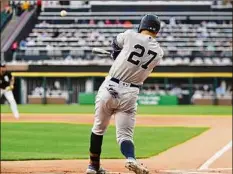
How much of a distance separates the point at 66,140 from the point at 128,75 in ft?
28.3

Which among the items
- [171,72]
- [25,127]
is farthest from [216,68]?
[25,127]

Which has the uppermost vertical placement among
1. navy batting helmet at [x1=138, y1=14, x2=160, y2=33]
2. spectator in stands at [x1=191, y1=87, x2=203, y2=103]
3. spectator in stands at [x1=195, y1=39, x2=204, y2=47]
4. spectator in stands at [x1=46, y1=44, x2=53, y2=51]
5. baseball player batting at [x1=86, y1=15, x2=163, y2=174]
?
navy batting helmet at [x1=138, y1=14, x2=160, y2=33]

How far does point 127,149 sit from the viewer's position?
735 centimetres

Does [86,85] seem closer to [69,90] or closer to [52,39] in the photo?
[69,90]

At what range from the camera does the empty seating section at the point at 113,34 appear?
148 ft

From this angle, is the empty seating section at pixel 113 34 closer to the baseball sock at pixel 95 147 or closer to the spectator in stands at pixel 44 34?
the spectator in stands at pixel 44 34

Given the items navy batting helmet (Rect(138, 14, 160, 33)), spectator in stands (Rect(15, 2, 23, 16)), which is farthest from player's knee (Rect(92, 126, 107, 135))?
spectator in stands (Rect(15, 2, 23, 16))

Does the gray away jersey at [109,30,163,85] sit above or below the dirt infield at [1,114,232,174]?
above

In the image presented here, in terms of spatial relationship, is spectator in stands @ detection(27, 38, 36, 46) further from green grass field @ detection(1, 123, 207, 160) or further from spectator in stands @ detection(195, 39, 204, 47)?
green grass field @ detection(1, 123, 207, 160)

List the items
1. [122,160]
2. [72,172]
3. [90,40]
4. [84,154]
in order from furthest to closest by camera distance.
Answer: [90,40], [84,154], [122,160], [72,172]

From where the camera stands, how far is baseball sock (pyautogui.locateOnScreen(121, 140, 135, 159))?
7.27 meters

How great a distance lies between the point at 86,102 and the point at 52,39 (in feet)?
29.0

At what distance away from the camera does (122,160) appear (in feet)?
36.8

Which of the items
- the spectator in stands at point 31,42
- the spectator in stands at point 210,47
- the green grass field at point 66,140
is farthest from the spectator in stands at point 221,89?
the green grass field at point 66,140
